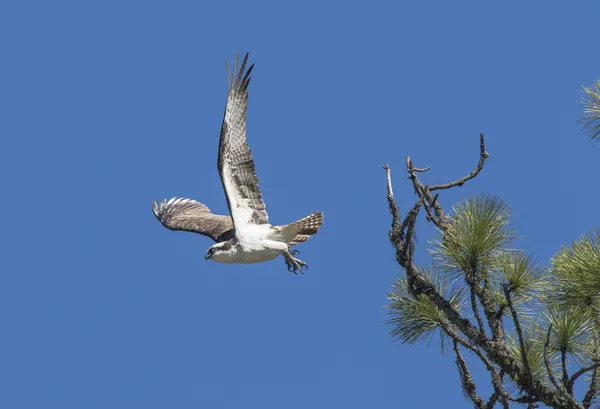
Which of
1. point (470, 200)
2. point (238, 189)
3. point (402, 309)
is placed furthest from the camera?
point (238, 189)

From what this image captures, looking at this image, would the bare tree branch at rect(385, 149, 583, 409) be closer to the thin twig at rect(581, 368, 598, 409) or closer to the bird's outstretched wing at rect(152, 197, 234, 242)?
the thin twig at rect(581, 368, 598, 409)

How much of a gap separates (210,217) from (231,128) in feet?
8.98

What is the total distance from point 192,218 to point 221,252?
105 inches

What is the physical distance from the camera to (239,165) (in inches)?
529

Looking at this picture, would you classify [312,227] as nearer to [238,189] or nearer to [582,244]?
[238,189]

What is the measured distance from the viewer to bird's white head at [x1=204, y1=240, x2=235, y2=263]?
13.4 metres

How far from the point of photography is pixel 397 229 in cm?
981

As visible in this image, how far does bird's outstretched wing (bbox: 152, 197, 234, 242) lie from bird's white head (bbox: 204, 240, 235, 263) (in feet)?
0.76

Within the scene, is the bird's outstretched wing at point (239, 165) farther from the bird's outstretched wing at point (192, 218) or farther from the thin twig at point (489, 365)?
the thin twig at point (489, 365)

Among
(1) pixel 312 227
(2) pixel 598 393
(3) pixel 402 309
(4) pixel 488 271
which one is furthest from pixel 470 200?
(1) pixel 312 227

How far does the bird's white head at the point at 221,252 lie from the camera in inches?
527

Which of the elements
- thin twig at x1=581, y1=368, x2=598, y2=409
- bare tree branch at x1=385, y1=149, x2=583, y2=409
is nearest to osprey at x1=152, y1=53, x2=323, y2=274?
bare tree branch at x1=385, y1=149, x2=583, y2=409

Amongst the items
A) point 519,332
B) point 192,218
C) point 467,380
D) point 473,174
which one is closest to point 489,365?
point 519,332

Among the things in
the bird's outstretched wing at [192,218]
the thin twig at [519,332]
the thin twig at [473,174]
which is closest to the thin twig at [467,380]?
the thin twig at [519,332]
